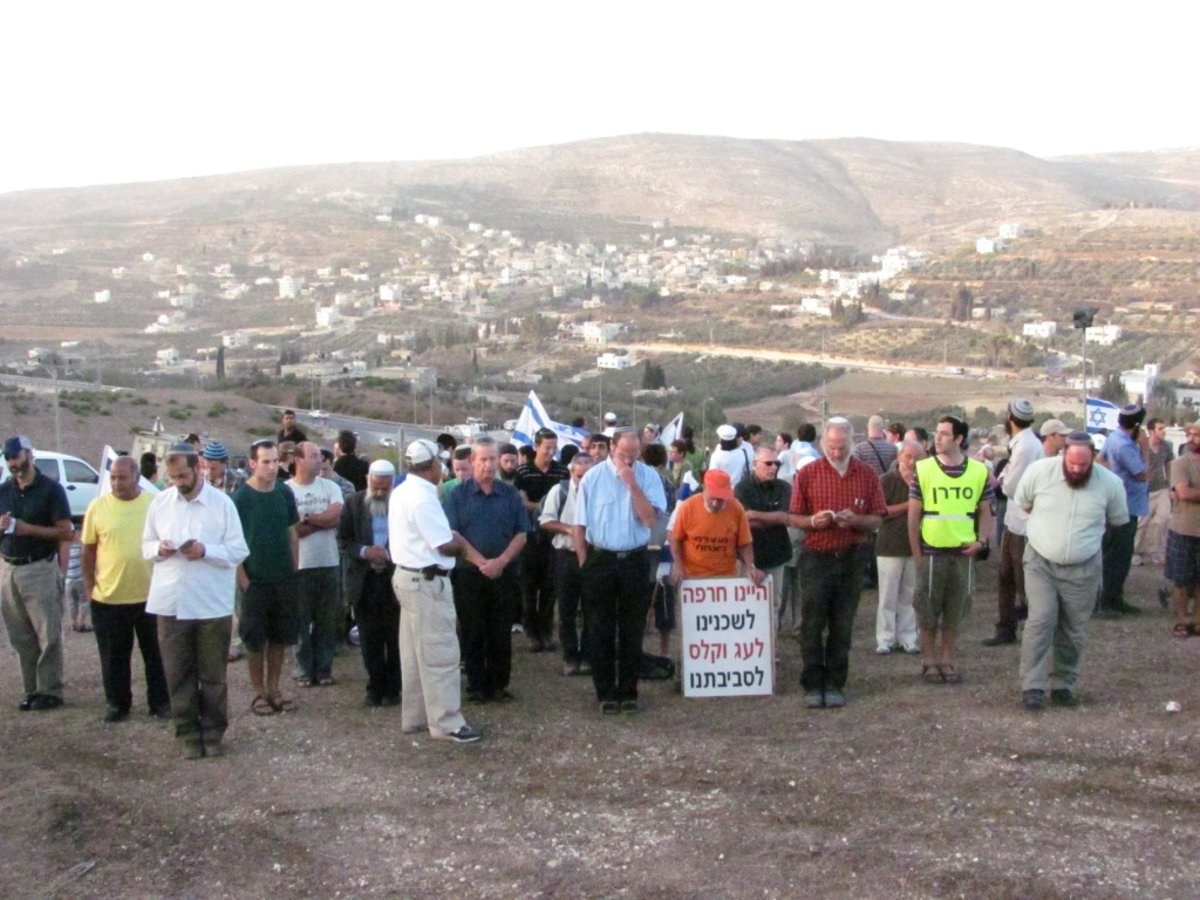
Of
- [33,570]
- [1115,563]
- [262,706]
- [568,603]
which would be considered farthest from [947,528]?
[33,570]

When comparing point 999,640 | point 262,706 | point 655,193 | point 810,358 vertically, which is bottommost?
point 810,358

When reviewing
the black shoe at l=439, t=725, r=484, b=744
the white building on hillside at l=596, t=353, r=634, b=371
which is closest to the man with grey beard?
the black shoe at l=439, t=725, r=484, b=744

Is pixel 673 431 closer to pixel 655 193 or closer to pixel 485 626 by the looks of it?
pixel 485 626

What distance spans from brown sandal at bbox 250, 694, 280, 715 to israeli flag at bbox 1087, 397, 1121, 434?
12602 millimetres

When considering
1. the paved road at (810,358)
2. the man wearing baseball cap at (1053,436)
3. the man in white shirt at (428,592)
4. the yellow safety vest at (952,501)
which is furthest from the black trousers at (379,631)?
the paved road at (810,358)

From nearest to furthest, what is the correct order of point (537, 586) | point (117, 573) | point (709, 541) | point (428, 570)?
point (428, 570), point (117, 573), point (709, 541), point (537, 586)

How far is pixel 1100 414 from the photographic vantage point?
18.8 metres

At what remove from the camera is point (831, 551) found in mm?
8602

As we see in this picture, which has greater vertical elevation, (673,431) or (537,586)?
(673,431)

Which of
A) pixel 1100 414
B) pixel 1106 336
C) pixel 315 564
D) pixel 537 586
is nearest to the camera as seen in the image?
pixel 315 564

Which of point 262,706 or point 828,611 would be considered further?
point 262,706

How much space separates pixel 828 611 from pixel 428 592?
8.34ft

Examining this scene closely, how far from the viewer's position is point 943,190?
163625mm

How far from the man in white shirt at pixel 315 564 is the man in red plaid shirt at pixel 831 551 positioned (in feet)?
10.7
